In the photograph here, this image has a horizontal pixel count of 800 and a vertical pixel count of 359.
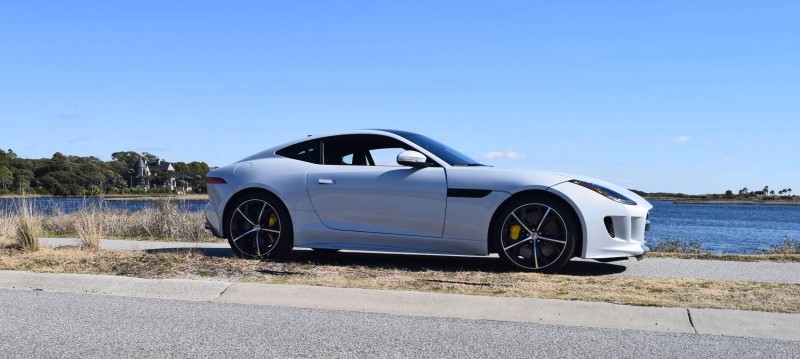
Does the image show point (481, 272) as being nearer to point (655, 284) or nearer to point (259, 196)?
point (655, 284)

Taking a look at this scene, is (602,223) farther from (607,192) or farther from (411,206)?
(411,206)

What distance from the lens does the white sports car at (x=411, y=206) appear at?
761 centimetres

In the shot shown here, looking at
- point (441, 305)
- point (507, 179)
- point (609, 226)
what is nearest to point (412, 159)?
point (507, 179)

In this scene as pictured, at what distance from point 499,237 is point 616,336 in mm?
2726

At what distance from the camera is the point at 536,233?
7648 millimetres

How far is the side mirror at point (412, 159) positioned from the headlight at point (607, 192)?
4.98 feet

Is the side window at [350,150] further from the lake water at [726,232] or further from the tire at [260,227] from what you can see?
the lake water at [726,232]

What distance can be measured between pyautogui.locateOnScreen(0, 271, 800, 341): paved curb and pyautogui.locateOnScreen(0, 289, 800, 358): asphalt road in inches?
8.3

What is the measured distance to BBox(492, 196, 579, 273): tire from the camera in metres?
7.56

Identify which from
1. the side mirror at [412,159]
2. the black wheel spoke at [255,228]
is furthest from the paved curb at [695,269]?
the side mirror at [412,159]

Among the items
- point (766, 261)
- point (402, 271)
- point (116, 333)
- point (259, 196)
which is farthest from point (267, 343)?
point (766, 261)

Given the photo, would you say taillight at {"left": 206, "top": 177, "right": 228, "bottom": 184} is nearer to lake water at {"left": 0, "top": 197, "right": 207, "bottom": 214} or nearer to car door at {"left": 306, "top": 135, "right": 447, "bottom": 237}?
car door at {"left": 306, "top": 135, "right": 447, "bottom": 237}

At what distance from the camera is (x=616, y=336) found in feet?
16.6

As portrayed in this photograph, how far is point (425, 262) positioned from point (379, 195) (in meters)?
1.00
